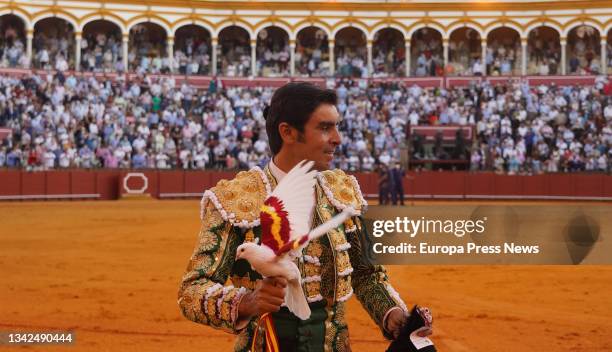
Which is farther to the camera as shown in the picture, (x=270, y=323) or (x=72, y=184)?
(x=72, y=184)

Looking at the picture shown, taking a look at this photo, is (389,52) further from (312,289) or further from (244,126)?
(312,289)

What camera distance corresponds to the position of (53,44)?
27547 mm

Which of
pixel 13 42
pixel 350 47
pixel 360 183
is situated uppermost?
pixel 350 47

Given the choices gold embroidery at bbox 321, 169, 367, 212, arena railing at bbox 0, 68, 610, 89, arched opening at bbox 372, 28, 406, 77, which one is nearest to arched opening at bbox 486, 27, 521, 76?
arena railing at bbox 0, 68, 610, 89

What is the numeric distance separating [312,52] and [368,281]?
94.7 feet

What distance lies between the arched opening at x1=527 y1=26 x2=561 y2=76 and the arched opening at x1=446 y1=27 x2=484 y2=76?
2020mm

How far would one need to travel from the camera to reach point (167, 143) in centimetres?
2189

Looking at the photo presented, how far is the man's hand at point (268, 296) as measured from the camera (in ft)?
5.11

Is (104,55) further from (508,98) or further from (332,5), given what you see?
(508,98)

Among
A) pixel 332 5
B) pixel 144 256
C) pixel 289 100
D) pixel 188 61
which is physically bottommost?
pixel 144 256

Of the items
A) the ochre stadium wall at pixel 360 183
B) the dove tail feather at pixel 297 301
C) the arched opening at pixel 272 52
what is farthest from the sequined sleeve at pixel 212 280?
the arched opening at pixel 272 52

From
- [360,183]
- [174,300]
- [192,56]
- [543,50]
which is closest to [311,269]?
[174,300]

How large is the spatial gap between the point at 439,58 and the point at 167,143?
1330cm

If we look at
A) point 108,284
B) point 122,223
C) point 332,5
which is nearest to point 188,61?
point 332,5
